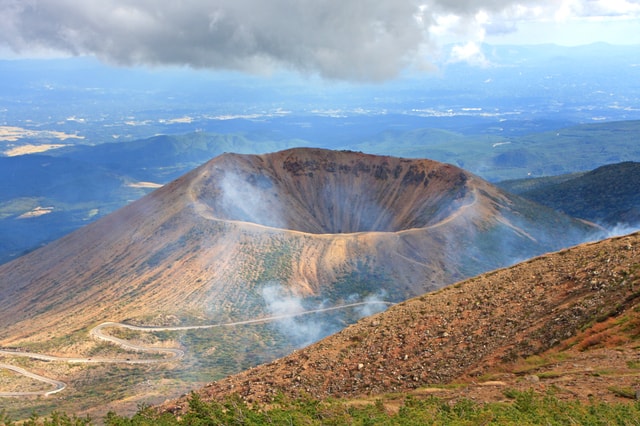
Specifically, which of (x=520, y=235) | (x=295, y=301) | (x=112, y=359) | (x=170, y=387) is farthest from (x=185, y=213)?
(x=520, y=235)

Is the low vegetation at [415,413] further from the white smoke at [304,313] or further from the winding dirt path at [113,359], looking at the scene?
the white smoke at [304,313]

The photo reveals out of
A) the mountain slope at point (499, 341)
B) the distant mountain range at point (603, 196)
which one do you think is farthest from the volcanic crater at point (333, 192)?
the mountain slope at point (499, 341)

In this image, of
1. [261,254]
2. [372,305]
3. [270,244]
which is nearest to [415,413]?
[372,305]

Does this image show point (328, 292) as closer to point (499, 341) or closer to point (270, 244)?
point (270, 244)

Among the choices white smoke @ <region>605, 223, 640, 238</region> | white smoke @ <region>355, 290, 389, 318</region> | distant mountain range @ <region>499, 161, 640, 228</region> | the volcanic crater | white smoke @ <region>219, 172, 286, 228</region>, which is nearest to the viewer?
white smoke @ <region>355, 290, 389, 318</region>

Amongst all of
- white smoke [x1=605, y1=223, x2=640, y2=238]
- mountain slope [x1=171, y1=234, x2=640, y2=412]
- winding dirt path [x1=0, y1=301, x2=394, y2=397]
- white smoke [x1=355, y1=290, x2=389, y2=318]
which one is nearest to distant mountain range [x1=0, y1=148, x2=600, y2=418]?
white smoke [x1=355, y1=290, x2=389, y2=318]

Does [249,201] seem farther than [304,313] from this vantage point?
Yes

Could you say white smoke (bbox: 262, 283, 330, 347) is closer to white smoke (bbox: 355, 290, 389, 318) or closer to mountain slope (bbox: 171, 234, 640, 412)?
white smoke (bbox: 355, 290, 389, 318)
